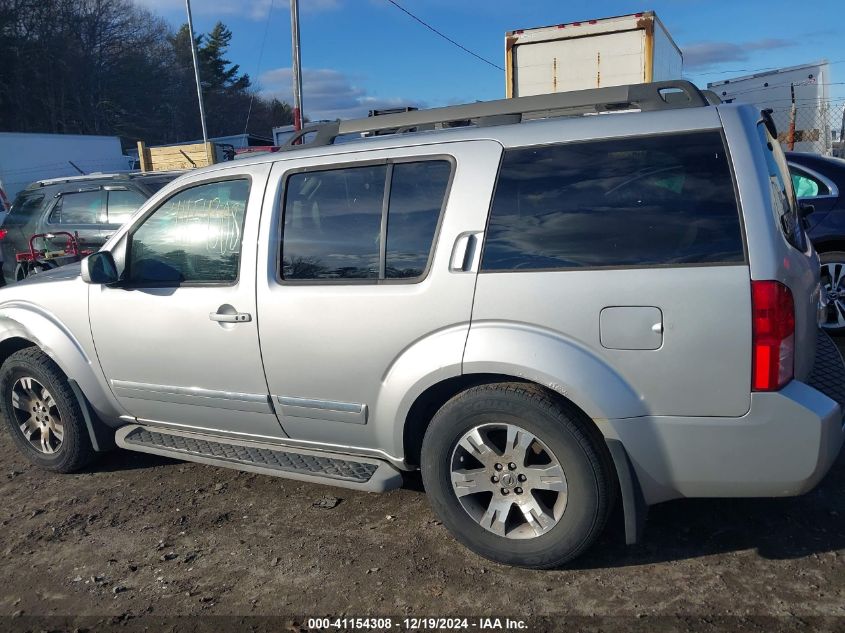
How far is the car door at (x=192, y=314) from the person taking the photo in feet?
11.3

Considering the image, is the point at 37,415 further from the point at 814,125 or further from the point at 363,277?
the point at 814,125

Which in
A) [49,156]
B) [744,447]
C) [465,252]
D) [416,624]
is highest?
[49,156]

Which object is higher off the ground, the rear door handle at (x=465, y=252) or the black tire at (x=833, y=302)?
the rear door handle at (x=465, y=252)

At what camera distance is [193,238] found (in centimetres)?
368

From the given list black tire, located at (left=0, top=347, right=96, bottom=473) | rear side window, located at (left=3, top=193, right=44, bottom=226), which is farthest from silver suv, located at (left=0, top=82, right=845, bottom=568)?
rear side window, located at (left=3, top=193, right=44, bottom=226)

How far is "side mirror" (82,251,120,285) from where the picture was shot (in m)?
3.71

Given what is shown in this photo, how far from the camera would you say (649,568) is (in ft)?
9.66

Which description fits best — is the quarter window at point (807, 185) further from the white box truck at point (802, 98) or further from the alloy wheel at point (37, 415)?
the white box truck at point (802, 98)

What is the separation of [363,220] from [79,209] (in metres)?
6.79

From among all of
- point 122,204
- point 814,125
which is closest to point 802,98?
point 814,125

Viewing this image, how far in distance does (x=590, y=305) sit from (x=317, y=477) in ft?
5.10

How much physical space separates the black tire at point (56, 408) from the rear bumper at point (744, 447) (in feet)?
10.4

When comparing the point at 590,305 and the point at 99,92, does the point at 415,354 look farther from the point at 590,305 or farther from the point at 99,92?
the point at 99,92

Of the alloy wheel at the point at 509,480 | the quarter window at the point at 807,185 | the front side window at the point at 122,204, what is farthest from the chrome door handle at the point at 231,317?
the quarter window at the point at 807,185
